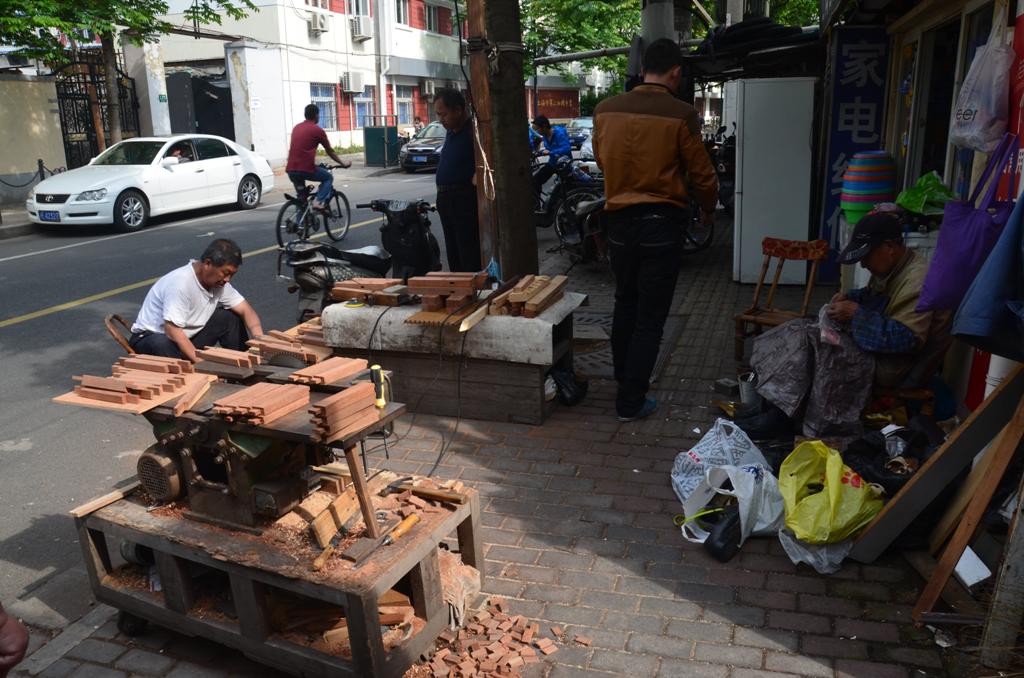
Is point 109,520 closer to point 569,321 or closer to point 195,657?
point 195,657

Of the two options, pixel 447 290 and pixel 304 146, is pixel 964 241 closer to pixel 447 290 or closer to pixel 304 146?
pixel 447 290

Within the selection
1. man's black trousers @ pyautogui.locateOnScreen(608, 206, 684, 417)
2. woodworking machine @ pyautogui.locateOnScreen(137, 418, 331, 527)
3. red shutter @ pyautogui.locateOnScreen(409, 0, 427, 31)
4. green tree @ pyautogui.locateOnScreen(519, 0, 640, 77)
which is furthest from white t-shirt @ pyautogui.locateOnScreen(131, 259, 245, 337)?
red shutter @ pyautogui.locateOnScreen(409, 0, 427, 31)

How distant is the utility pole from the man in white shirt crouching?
1.80 m

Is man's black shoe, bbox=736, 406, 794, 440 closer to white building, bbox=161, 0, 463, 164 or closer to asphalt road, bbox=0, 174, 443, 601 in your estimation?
asphalt road, bbox=0, 174, 443, 601

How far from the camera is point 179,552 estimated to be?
10.4 feet

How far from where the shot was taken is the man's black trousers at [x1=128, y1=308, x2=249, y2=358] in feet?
16.2

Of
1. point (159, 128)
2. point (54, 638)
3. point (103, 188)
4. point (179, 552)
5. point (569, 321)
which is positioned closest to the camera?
point (179, 552)

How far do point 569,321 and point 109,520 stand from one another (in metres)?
3.21

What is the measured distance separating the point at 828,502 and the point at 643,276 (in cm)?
195

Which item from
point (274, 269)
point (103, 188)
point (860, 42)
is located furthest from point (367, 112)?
point (860, 42)

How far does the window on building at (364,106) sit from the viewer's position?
3297 cm

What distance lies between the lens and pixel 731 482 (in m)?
3.98

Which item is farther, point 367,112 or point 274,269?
point 367,112

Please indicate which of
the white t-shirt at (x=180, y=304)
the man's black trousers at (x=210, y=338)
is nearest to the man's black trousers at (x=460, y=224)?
the man's black trousers at (x=210, y=338)
